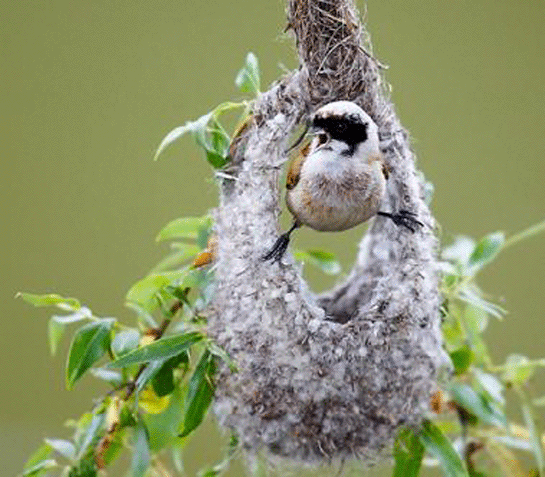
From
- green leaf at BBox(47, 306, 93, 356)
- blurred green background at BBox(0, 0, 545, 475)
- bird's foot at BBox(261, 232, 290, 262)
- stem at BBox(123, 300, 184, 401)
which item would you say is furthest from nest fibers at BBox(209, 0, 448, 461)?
blurred green background at BBox(0, 0, 545, 475)

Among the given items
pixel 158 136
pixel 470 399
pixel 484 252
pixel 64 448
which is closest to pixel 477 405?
pixel 470 399

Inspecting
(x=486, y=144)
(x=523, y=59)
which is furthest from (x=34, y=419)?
(x=523, y=59)

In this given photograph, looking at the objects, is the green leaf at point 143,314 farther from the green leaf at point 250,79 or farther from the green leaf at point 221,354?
the green leaf at point 250,79

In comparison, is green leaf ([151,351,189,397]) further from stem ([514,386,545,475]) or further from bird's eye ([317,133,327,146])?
stem ([514,386,545,475])

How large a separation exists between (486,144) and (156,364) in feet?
7.01

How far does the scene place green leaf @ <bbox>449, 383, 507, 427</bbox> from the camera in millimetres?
1649

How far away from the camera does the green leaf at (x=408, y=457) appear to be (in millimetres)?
1587

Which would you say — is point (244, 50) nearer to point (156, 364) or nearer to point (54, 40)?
point (54, 40)

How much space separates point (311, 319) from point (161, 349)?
0.79 ft

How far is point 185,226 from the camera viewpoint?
1.63 meters

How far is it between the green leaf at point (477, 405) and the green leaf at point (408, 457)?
13 centimetres

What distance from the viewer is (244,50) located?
3.07m

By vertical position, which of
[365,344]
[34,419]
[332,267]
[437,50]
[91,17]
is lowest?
[34,419]

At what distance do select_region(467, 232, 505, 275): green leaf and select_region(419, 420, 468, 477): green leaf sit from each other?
0.31 meters
